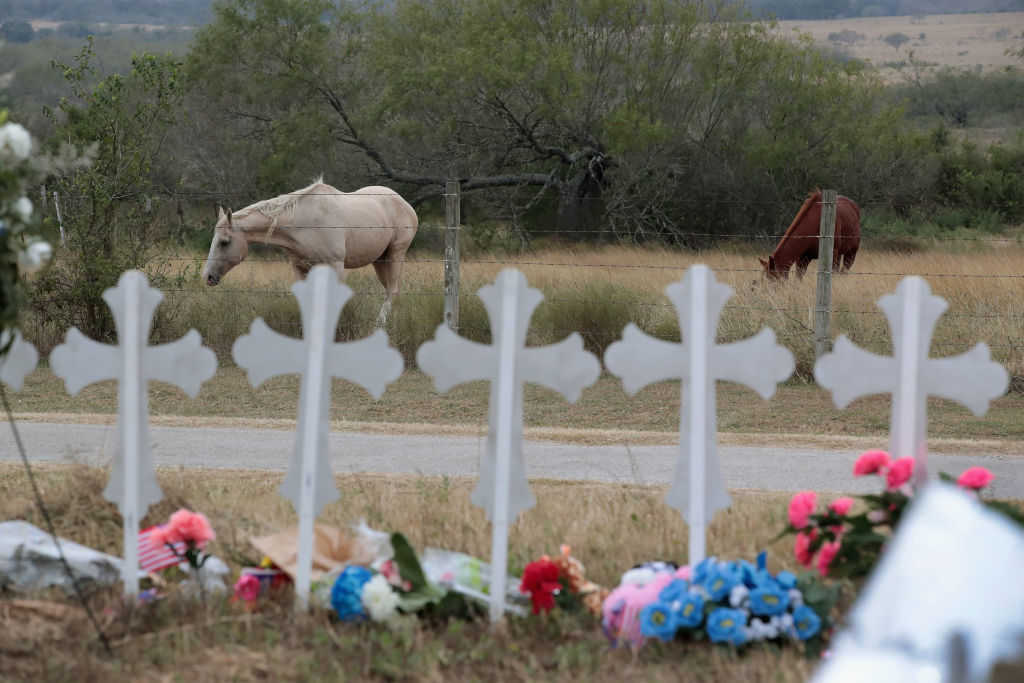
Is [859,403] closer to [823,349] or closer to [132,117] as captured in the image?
[823,349]

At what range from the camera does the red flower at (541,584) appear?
4023mm

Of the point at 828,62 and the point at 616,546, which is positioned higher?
the point at 828,62

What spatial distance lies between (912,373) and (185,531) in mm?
2527

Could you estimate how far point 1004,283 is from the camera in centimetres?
1286

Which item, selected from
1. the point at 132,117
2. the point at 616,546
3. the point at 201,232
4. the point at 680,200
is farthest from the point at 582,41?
the point at 616,546

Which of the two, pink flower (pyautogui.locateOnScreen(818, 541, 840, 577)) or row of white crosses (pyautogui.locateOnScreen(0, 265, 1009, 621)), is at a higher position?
row of white crosses (pyautogui.locateOnScreen(0, 265, 1009, 621))

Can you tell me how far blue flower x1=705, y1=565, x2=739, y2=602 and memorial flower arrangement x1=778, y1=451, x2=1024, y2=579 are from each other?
0.98 feet

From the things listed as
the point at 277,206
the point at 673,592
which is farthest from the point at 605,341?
the point at 673,592

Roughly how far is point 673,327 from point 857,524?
8669mm

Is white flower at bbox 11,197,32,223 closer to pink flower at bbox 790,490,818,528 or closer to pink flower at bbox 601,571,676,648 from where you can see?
pink flower at bbox 601,571,676,648

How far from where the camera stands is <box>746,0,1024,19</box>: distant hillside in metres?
137

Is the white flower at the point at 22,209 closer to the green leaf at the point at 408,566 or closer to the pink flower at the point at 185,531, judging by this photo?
the pink flower at the point at 185,531

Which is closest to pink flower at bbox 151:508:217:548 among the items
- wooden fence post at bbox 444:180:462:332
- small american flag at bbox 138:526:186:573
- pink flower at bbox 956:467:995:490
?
small american flag at bbox 138:526:186:573

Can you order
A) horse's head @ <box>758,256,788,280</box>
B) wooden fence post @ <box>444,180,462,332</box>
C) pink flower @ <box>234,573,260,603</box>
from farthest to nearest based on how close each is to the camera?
horse's head @ <box>758,256,788,280</box> < wooden fence post @ <box>444,180,462,332</box> < pink flower @ <box>234,573,260,603</box>
